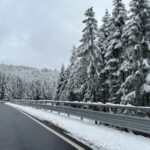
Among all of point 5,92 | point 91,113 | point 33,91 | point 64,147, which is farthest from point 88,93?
point 5,92

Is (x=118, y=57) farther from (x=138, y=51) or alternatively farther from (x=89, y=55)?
(x=138, y=51)

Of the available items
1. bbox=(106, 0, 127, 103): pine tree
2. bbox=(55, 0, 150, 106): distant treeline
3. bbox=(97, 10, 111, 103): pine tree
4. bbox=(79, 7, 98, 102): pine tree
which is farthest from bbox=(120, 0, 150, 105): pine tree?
bbox=(97, 10, 111, 103): pine tree

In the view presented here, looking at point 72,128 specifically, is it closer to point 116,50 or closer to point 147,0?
point 147,0

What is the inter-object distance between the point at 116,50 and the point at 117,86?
12.6 feet

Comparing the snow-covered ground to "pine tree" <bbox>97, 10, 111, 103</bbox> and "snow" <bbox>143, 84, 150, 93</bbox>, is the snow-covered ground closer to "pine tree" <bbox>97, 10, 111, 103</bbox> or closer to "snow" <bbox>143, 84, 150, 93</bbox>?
"snow" <bbox>143, 84, 150, 93</bbox>

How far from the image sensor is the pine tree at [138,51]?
25641mm

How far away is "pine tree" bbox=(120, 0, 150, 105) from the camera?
25.6m

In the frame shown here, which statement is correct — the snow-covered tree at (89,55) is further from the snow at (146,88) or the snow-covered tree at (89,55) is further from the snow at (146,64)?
the snow at (146,88)

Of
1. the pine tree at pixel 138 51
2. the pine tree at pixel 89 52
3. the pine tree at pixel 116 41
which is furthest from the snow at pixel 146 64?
the pine tree at pixel 89 52

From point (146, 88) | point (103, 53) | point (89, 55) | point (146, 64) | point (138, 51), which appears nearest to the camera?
point (146, 88)

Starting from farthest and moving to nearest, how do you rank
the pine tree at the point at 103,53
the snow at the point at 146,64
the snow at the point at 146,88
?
1. the pine tree at the point at 103,53
2. the snow at the point at 146,64
3. the snow at the point at 146,88

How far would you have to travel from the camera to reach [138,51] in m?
26.5

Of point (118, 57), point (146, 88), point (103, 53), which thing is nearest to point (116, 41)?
point (118, 57)

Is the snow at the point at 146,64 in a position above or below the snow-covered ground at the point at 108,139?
above
